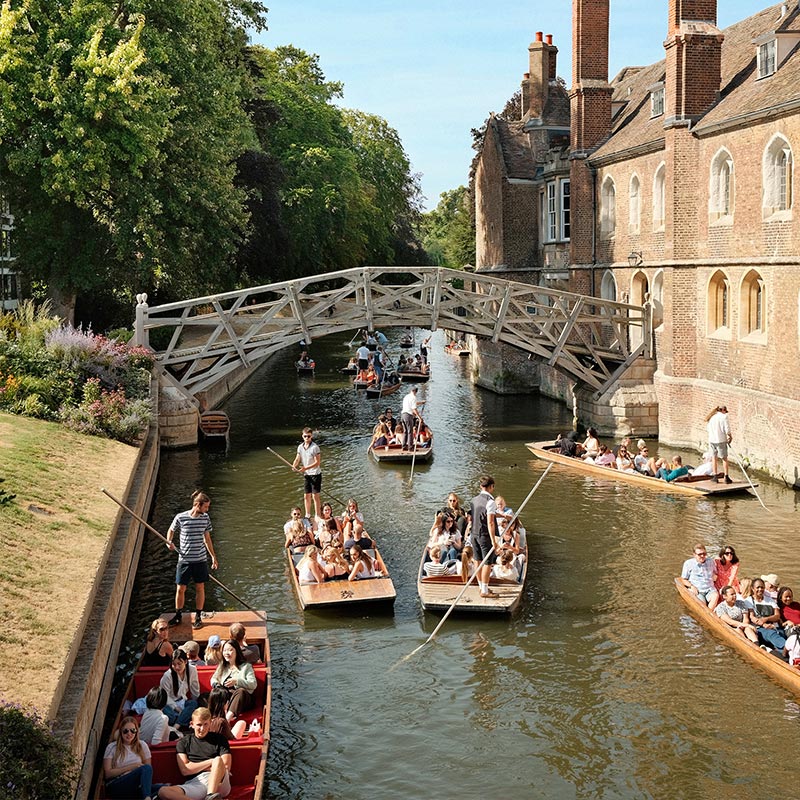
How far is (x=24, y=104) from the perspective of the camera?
2602 cm

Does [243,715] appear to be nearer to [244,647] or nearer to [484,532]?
[244,647]

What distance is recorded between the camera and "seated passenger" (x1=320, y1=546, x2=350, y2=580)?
584 inches

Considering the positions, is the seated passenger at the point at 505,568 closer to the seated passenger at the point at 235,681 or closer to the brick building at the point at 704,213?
the seated passenger at the point at 235,681

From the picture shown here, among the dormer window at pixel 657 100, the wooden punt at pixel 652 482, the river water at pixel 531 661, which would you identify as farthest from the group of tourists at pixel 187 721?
the dormer window at pixel 657 100

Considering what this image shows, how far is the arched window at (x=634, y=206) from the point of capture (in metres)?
28.6

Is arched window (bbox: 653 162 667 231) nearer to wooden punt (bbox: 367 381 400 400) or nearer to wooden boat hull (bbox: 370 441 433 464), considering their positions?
wooden boat hull (bbox: 370 441 433 464)

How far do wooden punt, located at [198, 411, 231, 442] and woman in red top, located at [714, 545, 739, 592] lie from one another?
14.5 m

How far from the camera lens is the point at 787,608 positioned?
1269cm

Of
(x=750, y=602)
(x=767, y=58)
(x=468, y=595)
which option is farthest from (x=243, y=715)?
(x=767, y=58)

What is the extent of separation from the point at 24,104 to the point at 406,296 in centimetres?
1019

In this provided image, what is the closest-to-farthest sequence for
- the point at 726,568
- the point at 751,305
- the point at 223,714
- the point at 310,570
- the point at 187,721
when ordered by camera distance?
the point at 187,721, the point at 223,714, the point at 726,568, the point at 310,570, the point at 751,305

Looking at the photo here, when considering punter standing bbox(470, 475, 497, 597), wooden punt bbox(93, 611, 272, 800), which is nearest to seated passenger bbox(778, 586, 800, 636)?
punter standing bbox(470, 475, 497, 597)

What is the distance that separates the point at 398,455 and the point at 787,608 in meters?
12.2

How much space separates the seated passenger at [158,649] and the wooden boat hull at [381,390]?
75.8ft
